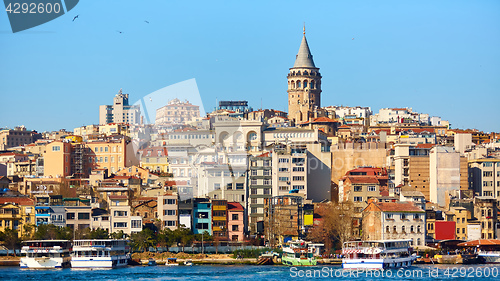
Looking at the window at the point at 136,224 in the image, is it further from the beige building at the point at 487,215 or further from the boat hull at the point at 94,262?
the beige building at the point at 487,215

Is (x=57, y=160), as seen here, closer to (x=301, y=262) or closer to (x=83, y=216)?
(x=83, y=216)

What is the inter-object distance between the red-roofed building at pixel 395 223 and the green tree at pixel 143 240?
1209cm

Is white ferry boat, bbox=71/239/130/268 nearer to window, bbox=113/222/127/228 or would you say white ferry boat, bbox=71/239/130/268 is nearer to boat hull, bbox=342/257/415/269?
window, bbox=113/222/127/228

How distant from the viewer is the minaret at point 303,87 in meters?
99.9

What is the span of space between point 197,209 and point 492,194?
21.4m

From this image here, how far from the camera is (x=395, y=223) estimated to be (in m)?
54.4

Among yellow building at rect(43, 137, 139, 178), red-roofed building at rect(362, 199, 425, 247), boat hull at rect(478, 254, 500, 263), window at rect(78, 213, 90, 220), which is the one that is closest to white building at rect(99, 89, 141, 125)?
yellow building at rect(43, 137, 139, 178)

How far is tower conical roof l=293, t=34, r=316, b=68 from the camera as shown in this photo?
330 feet

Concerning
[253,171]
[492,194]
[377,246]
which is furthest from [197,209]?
[492,194]

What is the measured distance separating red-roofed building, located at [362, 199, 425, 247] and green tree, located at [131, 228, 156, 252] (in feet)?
39.7

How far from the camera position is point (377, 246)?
160 ft

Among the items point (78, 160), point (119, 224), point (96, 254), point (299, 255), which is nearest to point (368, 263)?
point (299, 255)

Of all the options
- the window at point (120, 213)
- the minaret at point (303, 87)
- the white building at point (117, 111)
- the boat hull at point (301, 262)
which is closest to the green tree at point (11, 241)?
the window at point (120, 213)

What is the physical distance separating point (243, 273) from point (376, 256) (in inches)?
277
